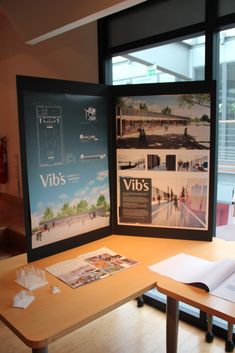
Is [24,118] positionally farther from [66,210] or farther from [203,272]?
[203,272]

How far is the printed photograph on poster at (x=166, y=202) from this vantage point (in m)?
2.09

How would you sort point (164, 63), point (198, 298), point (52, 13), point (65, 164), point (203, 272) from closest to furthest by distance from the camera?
point (198, 298) < point (203, 272) < point (65, 164) < point (52, 13) < point (164, 63)

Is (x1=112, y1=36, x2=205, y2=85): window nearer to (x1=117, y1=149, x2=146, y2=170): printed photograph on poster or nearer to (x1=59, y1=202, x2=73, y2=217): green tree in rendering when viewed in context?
(x1=117, y1=149, x2=146, y2=170): printed photograph on poster

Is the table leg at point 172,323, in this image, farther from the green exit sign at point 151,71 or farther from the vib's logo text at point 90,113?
the green exit sign at point 151,71

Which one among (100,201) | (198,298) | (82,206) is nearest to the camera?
(198,298)

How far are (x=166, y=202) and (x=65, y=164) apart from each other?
2.28 feet

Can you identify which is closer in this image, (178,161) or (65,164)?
(65,164)

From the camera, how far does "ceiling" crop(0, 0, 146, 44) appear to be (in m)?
2.00

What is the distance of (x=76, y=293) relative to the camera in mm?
1475

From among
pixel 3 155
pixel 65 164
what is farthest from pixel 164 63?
pixel 3 155

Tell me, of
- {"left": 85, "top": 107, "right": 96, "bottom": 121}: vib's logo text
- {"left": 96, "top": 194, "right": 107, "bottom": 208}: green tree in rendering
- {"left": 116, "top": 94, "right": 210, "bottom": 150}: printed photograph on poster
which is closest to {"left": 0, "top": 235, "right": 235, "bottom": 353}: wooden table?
{"left": 96, "top": 194, "right": 107, "bottom": 208}: green tree in rendering

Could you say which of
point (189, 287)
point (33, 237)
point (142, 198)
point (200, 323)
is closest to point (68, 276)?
point (33, 237)

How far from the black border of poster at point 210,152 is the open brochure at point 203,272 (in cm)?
27

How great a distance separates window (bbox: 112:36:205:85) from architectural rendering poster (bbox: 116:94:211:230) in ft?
1.74
